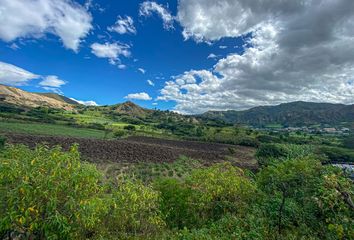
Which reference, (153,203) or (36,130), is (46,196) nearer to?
(153,203)

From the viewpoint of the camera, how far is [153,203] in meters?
9.91

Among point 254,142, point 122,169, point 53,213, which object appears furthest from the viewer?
point 254,142

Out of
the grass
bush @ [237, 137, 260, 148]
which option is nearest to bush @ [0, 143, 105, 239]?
the grass

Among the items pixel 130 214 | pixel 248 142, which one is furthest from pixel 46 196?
pixel 248 142

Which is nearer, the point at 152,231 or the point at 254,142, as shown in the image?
the point at 152,231

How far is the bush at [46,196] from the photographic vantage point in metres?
6.22

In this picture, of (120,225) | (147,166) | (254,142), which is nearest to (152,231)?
(120,225)

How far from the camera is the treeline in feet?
21.2

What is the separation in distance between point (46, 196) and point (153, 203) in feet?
15.1

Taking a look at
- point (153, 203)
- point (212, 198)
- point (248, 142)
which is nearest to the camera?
point (153, 203)

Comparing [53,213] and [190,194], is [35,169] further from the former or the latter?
[190,194]

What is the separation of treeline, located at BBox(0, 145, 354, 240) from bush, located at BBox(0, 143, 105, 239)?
0.03 m

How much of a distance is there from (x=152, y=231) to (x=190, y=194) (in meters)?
6.22

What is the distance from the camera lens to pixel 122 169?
115ft
